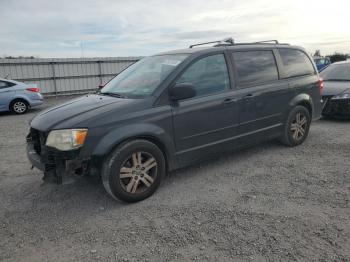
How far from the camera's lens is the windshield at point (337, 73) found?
Result: 839 centimetres

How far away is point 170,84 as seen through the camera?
399cm

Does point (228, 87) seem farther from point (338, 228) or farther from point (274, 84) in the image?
point (338, 228)

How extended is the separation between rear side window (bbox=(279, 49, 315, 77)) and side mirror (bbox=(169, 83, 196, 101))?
2.31m

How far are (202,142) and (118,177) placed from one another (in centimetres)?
129

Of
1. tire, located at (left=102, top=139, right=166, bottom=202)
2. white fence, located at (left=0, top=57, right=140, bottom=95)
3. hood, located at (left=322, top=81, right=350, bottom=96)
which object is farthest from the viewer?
white fence, located at (left=0, top=57, right=140, bottom=95)

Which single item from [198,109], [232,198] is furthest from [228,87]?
[232,198]

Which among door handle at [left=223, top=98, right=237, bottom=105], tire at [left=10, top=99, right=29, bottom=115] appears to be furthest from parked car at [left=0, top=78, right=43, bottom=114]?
door handle at [left=223, top=98, right=237, bottom=105]

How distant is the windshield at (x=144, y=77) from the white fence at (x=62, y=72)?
497 inches

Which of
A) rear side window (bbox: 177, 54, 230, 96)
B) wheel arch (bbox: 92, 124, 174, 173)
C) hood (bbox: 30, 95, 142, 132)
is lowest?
wheel arch (bbox: 92, 124, 174, 173)

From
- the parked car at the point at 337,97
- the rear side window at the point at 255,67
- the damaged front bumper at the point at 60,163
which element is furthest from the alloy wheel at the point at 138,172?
the parked car at the point at 337,97

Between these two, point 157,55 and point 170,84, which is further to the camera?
point 157,55

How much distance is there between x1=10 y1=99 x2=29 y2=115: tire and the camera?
11.4 m

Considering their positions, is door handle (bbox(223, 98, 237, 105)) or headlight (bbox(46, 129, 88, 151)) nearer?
headlight (bbox(46, 129, 88, 151))

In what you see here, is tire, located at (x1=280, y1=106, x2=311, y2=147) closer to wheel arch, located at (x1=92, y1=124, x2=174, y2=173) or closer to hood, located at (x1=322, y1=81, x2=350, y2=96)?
hood, located at (x1=322, y1=81, x2=350, y2=96)
